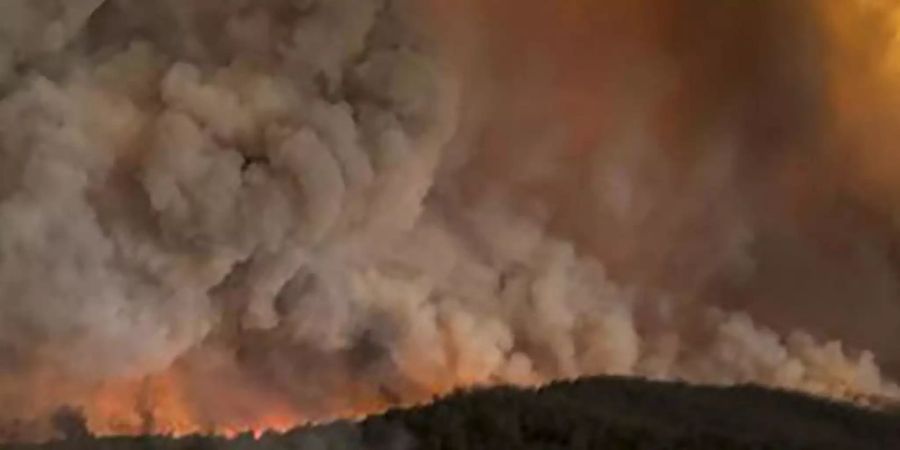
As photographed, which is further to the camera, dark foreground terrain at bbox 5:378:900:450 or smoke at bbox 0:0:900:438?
smoke at bbox 0:0:900:438

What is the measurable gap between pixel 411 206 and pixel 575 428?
1.42 feet

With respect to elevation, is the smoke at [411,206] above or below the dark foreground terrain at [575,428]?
above

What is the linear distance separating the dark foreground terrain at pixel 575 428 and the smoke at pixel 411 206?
25cm

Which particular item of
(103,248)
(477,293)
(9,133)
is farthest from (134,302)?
(477,293)

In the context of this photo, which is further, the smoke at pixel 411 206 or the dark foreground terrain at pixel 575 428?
the smoke at pixel 411 206

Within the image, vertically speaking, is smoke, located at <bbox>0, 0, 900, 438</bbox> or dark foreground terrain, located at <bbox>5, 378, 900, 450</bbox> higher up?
smoke, located at <bbox>0, 0, 900, 438</bbox>

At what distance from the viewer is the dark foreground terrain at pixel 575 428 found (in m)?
1.09

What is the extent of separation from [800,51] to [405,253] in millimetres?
519

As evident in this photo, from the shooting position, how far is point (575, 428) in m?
1.12

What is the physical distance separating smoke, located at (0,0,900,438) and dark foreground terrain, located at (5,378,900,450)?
253 mm

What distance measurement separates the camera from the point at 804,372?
1.66 metres

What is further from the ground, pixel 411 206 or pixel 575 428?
pixel 411 206

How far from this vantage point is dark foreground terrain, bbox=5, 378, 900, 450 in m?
1.09

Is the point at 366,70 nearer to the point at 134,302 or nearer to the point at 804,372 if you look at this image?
the point at 134,302
